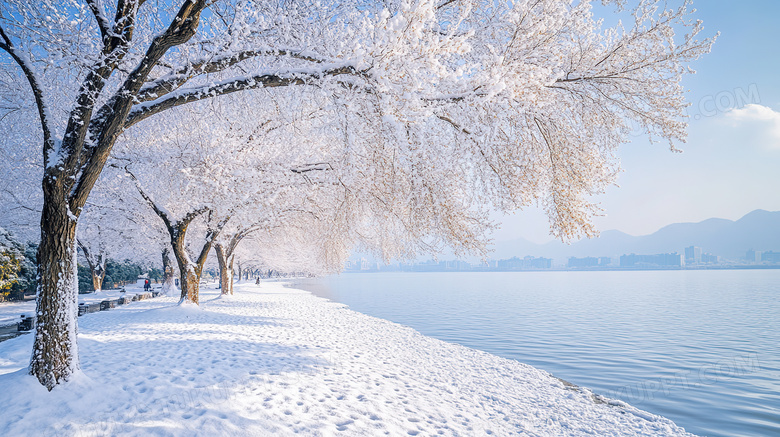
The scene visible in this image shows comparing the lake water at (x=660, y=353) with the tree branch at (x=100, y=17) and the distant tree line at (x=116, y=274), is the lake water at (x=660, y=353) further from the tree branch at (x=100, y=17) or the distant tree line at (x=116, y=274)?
the distant tree line at (x=116, y=274)

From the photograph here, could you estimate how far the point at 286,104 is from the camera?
998 cm

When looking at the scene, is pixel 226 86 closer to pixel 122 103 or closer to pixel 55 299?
pixel 122 103

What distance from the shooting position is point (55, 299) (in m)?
6.14

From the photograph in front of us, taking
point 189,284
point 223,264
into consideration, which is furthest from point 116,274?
point 189,284

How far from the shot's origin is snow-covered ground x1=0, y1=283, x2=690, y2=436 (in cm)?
555

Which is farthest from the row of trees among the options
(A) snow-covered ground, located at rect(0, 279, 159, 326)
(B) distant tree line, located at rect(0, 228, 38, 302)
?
(B) distant tree line, located at rect(0, 228, 38, 302)

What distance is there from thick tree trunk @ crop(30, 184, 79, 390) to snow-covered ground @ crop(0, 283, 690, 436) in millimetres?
255

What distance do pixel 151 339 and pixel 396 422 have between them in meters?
8.70

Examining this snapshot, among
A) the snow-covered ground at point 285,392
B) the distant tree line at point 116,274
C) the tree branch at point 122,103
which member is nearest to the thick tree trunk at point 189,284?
the snow-covered ground at point 285,392

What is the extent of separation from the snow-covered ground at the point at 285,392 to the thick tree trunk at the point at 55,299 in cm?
25

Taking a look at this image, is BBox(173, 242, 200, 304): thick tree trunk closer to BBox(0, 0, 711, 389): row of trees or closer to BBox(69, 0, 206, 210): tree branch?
BBox(0, 0, 711, 389): row of trees

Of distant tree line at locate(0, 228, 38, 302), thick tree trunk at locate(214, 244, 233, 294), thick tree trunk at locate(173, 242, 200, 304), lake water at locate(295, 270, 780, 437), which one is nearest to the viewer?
lake water at locate(295, 270, 780, 437)

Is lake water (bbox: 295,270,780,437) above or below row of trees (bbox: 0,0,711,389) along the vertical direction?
below

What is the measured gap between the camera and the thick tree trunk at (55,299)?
602 cm
